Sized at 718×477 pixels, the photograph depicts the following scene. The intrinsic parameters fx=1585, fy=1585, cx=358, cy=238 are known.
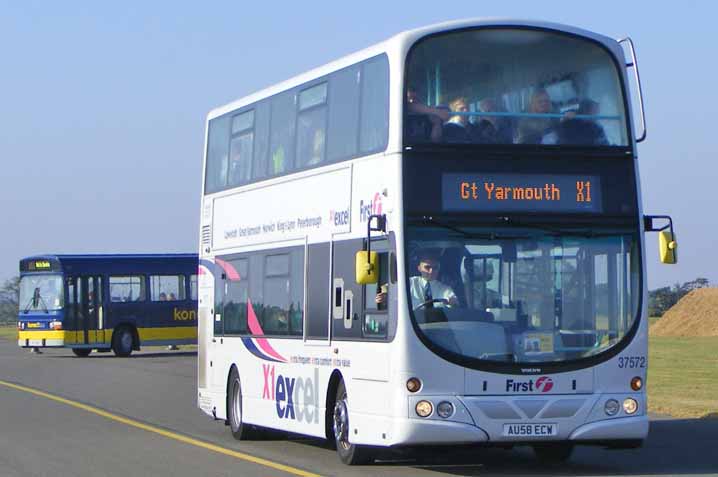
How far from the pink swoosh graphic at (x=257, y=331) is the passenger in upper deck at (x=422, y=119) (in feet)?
14.2

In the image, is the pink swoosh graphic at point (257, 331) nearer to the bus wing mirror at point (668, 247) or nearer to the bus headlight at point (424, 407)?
the bus headlight at point (424, 407)

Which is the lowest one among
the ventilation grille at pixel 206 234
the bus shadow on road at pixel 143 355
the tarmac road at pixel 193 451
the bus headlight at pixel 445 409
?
the tarmac road at pixel 193 451

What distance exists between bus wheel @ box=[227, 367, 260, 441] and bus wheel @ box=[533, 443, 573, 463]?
4453 mm

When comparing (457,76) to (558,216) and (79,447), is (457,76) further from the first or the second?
(79,447)

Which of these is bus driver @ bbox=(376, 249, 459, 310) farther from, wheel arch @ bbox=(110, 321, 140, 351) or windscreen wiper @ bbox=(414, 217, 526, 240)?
wheel arch @ bbox=(110, 321, 140, 351)

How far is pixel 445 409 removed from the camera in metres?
14.2

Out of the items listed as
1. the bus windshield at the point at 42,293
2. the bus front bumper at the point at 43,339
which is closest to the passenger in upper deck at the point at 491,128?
the bus windshield at the point at 42,293

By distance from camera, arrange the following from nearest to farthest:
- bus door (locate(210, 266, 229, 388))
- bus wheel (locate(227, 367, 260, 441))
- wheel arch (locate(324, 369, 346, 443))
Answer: wheel arch (locate(324, 369, 346, 443)) → bus wheel (locate(227, 367, 260, 441)) → bus door (locate(210, 266, 229, 388))

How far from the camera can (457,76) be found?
48.9 ft

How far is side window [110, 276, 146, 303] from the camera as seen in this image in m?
47.8

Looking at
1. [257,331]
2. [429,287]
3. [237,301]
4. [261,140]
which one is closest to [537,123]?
[429,287]

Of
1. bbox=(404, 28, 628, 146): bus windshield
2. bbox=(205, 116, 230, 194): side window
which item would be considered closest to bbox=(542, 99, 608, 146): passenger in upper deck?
bbox=(404, 28, 628, 146): bus windshield

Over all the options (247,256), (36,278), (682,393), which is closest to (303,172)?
(247,256)

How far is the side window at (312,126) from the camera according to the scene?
17.1 metres
